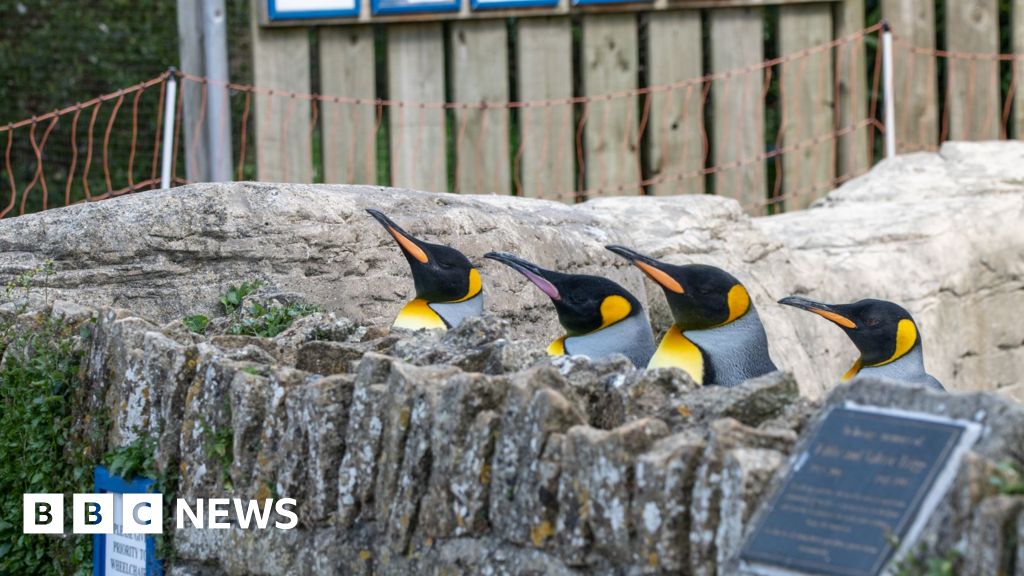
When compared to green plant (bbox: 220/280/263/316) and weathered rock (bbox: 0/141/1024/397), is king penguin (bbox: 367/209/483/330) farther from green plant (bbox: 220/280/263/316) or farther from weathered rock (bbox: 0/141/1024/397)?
green plant (bbox: 220/280/263/316)

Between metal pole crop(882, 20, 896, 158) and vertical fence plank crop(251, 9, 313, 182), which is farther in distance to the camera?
metal pole crop(882, 20, 896, 158)

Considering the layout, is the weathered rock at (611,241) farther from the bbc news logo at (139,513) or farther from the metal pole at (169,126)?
the metal pole at (169,126)

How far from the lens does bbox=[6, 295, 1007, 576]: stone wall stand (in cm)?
238

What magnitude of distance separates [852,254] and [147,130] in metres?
4.51

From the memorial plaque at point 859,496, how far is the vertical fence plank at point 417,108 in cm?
510

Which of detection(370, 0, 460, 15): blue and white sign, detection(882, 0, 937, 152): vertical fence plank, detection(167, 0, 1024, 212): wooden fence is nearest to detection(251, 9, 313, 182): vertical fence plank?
detection(167, 0, 1024, 212): wooden fence

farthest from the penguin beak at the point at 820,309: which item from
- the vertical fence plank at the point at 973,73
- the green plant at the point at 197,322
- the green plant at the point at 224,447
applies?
the vertical fence plank at the point at 973,73

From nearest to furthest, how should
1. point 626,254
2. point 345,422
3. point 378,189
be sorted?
point 345,422, point 626,254, point 378,189

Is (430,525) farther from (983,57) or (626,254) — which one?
(983,57)

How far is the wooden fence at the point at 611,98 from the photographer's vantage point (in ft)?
23.9

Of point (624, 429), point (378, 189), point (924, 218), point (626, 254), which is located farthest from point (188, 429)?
point (924, 218)

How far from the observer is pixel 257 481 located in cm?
317

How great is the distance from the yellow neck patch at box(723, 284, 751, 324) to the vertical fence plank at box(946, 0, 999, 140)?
13.3 feet

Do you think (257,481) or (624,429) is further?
(257,481)
